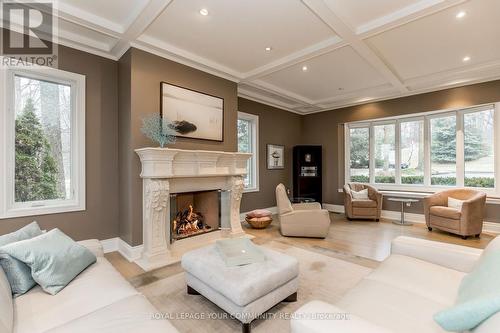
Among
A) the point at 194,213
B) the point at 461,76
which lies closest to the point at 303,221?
the point at 194,213

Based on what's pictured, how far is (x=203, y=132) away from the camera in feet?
12.6

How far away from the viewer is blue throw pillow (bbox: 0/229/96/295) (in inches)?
59.7

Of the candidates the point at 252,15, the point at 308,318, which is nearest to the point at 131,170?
the point at 252,15

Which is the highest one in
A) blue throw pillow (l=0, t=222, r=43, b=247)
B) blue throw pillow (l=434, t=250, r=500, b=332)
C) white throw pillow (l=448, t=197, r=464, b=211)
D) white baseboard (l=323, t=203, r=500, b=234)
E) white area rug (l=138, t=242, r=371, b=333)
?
blue throw pillow (l=0, t=222, r=43, b=247)

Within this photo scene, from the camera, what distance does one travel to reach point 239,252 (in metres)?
2.14

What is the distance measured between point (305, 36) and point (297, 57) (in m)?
0.49

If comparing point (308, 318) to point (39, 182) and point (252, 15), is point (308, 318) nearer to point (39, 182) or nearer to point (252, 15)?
point (252, 15)

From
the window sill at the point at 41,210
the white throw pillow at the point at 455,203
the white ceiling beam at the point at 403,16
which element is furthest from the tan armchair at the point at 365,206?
the window sill at the point at 41,210

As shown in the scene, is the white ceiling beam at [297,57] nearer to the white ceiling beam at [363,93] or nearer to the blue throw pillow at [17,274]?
the white ceiling beam at [363,93]

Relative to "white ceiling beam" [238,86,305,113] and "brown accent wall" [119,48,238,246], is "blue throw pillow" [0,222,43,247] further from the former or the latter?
"white ceiling beam" [238,86,305,113]

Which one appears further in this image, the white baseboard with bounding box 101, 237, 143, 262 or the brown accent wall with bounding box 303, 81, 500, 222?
the brown accent wall with bounding box 303, 81, 500, 222

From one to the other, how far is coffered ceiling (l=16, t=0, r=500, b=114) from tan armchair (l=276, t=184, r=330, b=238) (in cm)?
230

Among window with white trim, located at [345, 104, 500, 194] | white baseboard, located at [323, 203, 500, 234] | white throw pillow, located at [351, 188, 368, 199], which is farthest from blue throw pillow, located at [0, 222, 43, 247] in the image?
window with white trim, located at [345, 104, 500, 194]

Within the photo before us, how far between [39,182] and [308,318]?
11.5 ft
